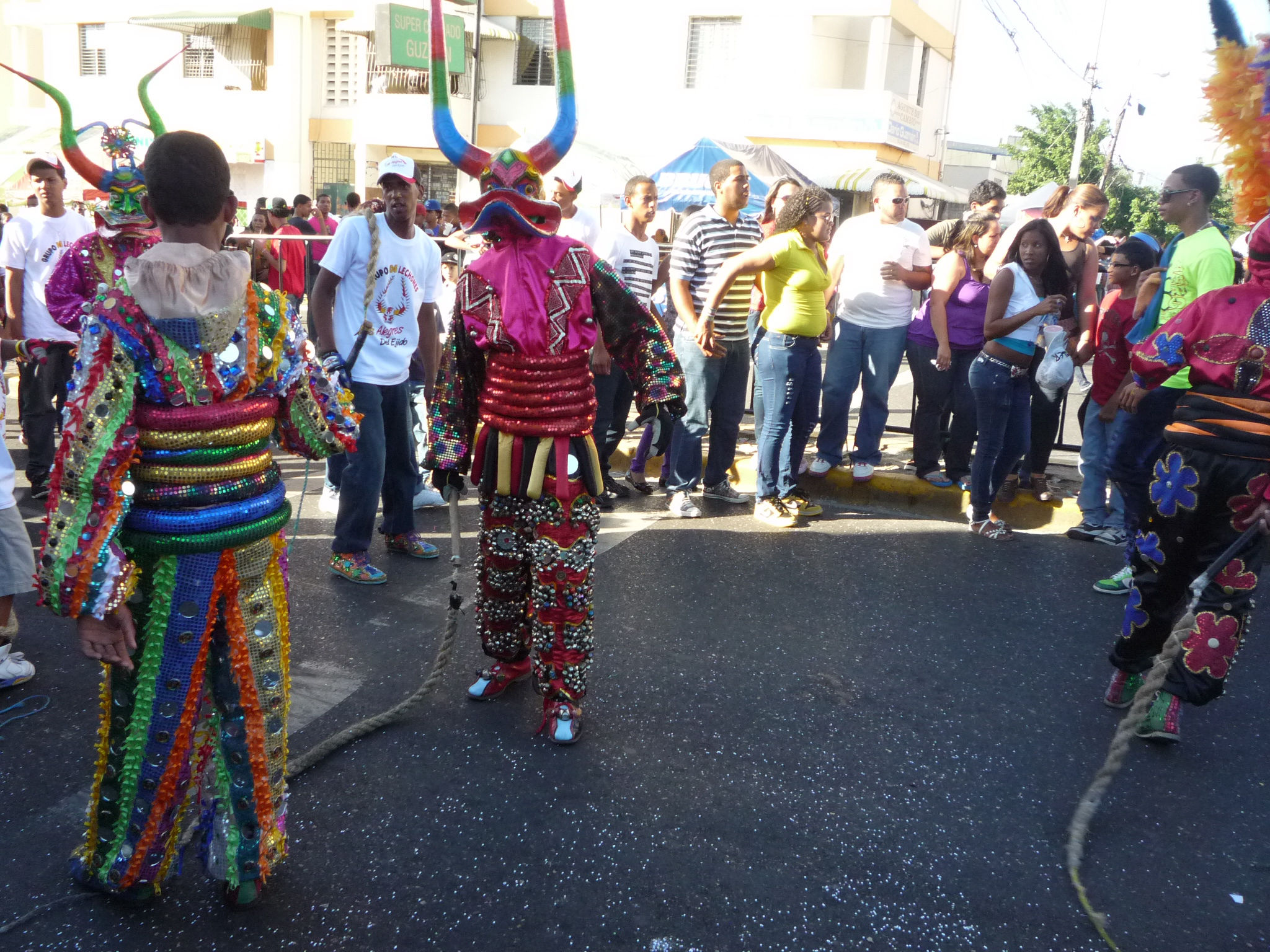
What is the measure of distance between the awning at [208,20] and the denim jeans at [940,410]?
2297cm

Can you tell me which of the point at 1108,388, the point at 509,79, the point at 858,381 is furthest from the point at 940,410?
the point at 509,79

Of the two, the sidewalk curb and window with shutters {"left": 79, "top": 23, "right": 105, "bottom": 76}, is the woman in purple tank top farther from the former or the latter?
window with shutters {"left": 79, "top": 23, "right": 105, "bottom": 76}

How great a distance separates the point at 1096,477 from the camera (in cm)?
638

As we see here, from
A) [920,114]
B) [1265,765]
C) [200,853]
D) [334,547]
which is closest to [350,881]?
[200,853]

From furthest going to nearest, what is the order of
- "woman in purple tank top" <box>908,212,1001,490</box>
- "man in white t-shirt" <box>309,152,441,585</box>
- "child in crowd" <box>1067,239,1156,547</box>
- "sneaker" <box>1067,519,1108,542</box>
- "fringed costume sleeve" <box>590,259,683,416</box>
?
"woman in purple tank top" <box>908,212,1001,490</box>, "sneaker" <box>1067,519,1108,542</box>, "child in crowd" <box>1067,239,1156,547</box>, "man in white t-shirt" <box>309,152,441,585</box>, "fringed costume sleeve" <box>590,259,683,416</box>

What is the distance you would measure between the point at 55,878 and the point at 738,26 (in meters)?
23.2

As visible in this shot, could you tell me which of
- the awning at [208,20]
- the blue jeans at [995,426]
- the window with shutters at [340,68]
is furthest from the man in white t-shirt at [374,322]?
the window with shutters at [340,68]

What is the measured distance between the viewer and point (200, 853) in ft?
9.08

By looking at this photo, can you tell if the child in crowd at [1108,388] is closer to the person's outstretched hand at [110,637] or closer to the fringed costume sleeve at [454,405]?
the fringed costume sleeve at [454,405]

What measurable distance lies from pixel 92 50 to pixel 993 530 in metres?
30.1

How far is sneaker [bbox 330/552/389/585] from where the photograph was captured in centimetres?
514

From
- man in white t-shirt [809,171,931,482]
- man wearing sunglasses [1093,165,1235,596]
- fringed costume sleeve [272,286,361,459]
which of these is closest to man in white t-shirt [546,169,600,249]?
man in white t-shirt [809,171,931,482]

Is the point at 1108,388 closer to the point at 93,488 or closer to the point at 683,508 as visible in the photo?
the point at 683,508

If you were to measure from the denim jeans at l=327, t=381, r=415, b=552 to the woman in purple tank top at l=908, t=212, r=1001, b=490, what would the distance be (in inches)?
137
